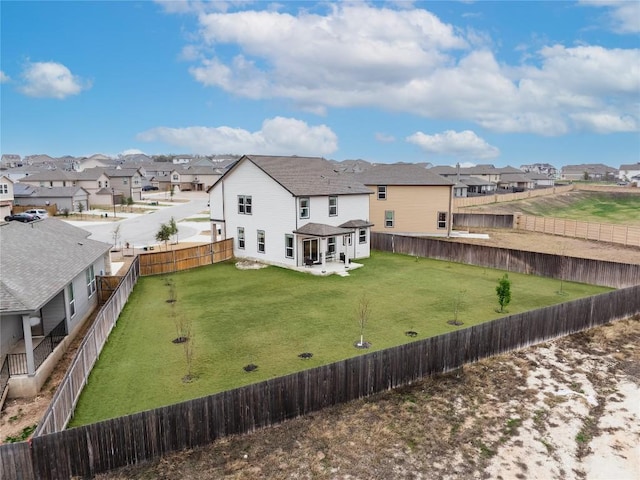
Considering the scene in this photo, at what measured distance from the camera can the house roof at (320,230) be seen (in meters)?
30.7

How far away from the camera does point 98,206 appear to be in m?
76.7

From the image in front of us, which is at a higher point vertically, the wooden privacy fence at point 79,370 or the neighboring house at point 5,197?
the neighboring house at point 5,197

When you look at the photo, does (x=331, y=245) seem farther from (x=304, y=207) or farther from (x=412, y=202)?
(x=412, y=202)

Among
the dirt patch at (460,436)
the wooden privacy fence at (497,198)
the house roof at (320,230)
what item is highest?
the wooden privacy fence at (497,198)

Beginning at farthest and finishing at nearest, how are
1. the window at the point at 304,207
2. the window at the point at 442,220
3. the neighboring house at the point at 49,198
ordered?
the neighboring house at the point at 49,198
the window at the point at 442,220
the window at the point at 304,207

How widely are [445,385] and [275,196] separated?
68.4ft

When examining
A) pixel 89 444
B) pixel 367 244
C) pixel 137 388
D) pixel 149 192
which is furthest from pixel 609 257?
pixel 149 192

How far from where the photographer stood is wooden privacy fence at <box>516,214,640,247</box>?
1581 inches

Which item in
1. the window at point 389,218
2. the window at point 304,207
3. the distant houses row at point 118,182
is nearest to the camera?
the window at point 304,207

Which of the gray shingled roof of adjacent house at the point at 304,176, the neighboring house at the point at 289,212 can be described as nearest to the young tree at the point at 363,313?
the neighboring house at the point at 289,212

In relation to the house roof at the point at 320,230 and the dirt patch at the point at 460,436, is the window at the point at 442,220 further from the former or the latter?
the dirt patch at the point at 460,436

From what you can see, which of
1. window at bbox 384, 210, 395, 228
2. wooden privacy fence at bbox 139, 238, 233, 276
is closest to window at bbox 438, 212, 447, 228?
window at bbox 384, 210, 395, 228

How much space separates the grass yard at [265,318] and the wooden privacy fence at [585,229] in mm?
18269

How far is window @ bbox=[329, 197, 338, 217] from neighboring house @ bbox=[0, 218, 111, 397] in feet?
53.2
